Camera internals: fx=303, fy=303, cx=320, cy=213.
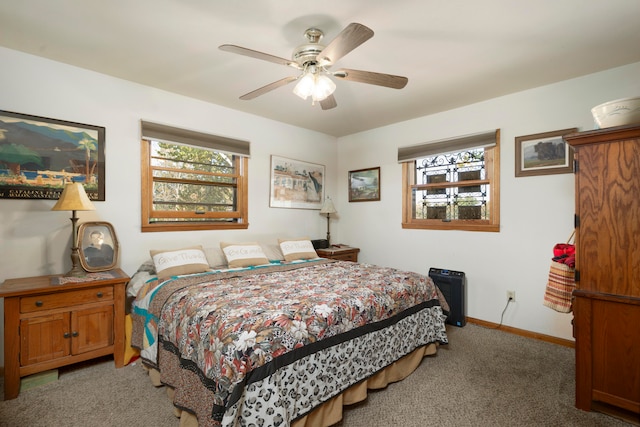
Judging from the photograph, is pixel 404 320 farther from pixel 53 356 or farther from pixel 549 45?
pixel 53 356

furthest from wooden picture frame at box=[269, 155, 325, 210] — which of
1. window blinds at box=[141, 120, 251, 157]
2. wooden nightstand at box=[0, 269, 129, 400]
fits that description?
wooden nightstand at box=[0, 269, 129, 400]

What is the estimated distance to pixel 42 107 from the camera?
255 centimetres

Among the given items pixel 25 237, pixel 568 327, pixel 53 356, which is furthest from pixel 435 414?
pixel 25 237

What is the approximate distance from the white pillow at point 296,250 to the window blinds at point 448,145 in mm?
1735

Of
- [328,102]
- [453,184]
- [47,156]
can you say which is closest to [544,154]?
[453,184]

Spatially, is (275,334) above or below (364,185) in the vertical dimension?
below

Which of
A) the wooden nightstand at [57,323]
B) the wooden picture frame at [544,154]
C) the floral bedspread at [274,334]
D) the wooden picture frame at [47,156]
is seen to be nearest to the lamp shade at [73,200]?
the wooden picture frame at [47,156]

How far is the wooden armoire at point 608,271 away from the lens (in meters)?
1.80

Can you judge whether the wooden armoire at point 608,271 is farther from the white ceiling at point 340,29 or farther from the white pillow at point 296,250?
the white pillow at point 296,250

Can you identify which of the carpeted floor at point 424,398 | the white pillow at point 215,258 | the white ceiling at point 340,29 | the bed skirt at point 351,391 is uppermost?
the white ceiling at point 340,29

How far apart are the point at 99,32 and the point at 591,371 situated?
4.02 metres

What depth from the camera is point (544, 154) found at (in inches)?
118

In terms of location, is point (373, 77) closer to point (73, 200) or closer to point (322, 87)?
point (322, 87)

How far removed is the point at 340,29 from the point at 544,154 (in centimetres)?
238
